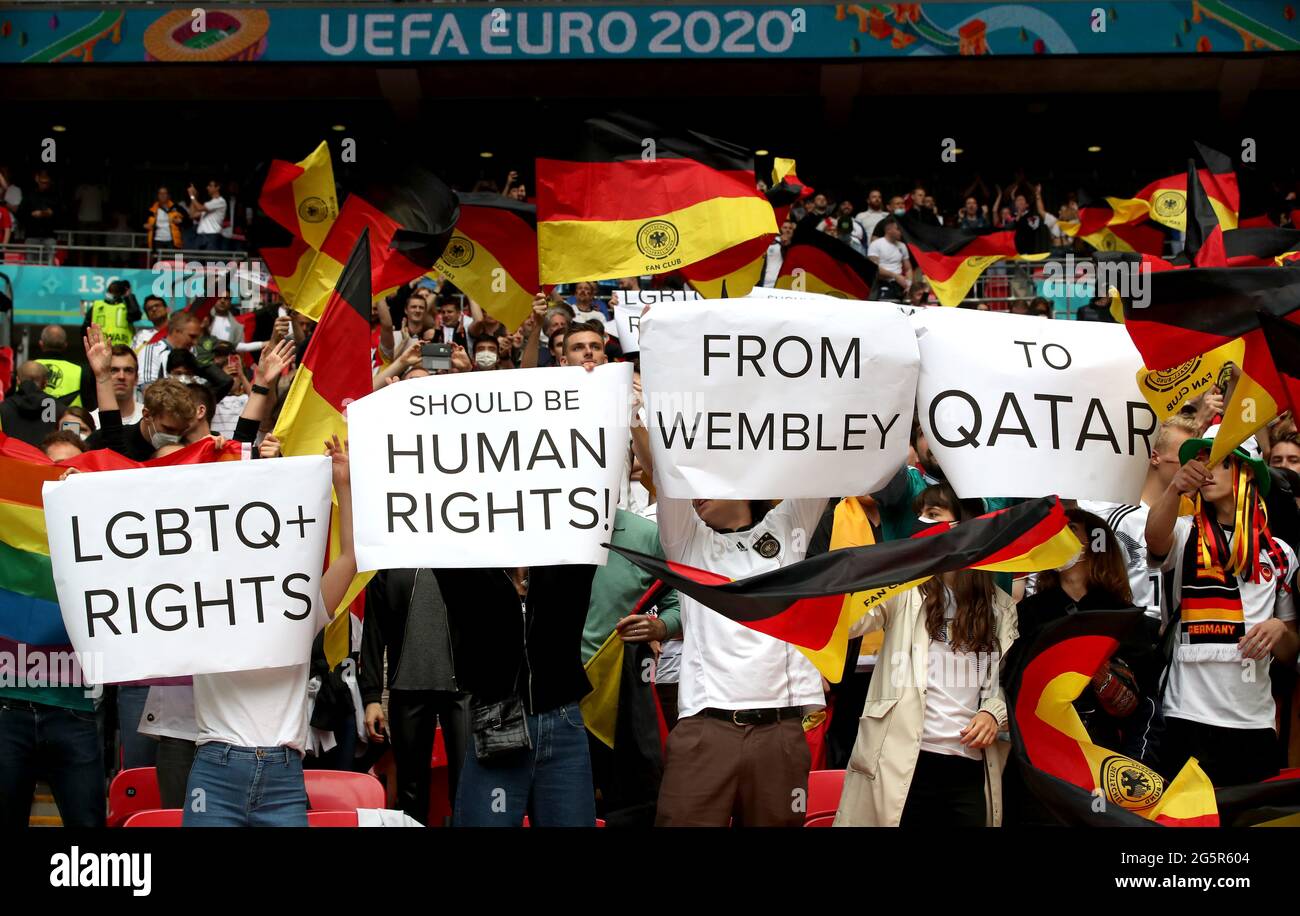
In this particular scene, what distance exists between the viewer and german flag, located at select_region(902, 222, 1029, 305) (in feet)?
31.0

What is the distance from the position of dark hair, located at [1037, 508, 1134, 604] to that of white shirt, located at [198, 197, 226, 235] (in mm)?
16164

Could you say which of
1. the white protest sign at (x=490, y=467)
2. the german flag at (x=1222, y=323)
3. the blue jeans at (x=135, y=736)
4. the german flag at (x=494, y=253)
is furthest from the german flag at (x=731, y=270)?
the blue jeans at (x=135, y=736)

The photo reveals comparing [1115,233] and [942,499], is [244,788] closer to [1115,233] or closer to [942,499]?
[942,499]

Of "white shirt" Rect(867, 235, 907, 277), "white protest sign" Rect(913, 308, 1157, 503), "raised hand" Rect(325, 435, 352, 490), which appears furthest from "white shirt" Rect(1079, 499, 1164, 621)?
"white shirt" Rect(867, 235, 907, 277)

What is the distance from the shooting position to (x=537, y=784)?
525 cm

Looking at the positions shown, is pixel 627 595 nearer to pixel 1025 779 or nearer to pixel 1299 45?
pixel 1025 779

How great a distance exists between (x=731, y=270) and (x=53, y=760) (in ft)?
13.0

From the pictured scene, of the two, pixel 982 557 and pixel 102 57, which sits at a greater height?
pixel 102 57

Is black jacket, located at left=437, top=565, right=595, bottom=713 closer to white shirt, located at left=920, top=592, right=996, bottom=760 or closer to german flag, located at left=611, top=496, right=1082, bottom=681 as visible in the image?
german flag, located at left=611, top=496, right=1082, bottom=681

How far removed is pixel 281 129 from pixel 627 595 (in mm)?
21376

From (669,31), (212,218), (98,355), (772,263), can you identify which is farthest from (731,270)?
(669,31)

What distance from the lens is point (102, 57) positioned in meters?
22.6

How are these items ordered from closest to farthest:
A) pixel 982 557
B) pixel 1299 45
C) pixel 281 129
→ 1. pixel 982 557
2. pixel 1299 45
3. pixel 281 129
